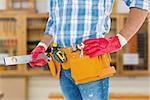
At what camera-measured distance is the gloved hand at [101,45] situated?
3.10 ft

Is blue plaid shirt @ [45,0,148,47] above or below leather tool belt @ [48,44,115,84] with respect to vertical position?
above

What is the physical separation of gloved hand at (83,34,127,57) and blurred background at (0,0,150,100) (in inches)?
88.5

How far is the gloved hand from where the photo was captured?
944 mm

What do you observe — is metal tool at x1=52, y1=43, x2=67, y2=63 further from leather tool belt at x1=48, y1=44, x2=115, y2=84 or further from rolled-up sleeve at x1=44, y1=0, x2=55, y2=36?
rolled-up sleeve at x1=44, y1=0, x2=55, y2=36

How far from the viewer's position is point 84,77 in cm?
96

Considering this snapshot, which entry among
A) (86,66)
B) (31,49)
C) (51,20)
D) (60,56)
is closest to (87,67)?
(86,66)

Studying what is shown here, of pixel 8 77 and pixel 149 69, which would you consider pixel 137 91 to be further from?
pixel 8 77

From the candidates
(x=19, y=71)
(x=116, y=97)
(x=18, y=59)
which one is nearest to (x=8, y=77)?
(x=19, y=71)

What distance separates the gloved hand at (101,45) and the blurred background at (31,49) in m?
2.25

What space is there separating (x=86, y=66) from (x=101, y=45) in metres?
0.09

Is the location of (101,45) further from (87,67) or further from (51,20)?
(51,20)

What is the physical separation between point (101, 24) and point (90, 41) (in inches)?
3.6

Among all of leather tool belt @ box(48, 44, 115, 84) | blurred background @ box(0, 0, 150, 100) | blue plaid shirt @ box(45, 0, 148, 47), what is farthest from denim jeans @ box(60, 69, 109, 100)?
blurred background @ box(0, 0, 150, 100)

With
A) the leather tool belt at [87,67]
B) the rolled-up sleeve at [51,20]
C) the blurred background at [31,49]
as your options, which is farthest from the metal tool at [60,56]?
the blurred background at [31,49]
